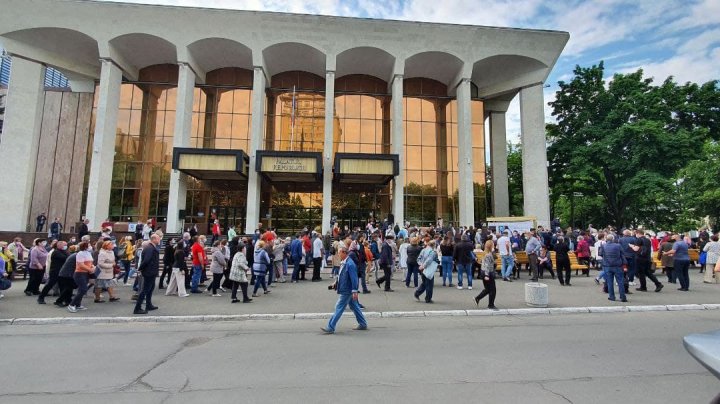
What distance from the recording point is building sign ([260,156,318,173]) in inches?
1029

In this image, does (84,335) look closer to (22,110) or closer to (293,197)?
(293,197)

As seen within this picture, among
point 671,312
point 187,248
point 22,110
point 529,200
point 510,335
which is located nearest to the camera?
point 510,335

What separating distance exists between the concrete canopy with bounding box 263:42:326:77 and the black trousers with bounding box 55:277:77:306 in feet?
73.4

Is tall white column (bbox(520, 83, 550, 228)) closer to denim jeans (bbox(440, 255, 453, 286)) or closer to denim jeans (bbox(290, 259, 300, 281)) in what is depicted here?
denim jeans (bbox(440, 255, 453, 286))

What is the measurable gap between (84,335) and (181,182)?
70.6ft

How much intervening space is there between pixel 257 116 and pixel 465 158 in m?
16.3

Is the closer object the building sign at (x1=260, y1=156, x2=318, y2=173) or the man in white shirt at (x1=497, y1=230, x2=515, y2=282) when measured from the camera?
the man in white shirt at (x1=497, y1=230, x2=515, y2=282)

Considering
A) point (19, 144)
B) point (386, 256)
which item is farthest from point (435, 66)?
point (19, 144)

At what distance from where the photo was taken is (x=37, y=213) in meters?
29.0

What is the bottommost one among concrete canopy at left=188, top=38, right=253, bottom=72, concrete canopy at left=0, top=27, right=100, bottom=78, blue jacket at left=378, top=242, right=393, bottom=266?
blue jacket at left=378, top=242, right=393, bottom=266

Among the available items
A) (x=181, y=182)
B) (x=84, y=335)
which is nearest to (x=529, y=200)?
(x=181, y=182)

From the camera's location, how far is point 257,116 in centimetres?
2730

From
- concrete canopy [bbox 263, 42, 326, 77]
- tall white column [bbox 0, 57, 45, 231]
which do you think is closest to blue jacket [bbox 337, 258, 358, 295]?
concrete canopy [bbox 263, 42, 326, 77]

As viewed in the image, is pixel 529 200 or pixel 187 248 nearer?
pixel 187 248
